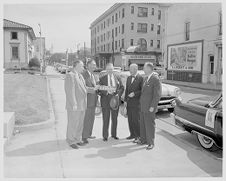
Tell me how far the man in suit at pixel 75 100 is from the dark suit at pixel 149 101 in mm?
1198

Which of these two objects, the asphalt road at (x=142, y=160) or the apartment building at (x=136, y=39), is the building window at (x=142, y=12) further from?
the asphalt road at (x=142, y=160)

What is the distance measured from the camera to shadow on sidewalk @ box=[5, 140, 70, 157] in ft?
14.8

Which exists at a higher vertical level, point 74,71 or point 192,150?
point 74,71

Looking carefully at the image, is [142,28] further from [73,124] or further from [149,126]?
[73,124]

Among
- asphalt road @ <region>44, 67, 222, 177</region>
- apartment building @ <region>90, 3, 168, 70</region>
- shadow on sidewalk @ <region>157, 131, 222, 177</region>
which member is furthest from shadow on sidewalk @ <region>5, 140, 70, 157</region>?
apartment building @ <region>90, 3, 168, 70</region>

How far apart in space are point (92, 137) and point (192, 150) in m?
2.16

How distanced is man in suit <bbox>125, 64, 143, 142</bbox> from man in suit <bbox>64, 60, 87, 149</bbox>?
38.7 inches

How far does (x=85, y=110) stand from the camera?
5.18 metres

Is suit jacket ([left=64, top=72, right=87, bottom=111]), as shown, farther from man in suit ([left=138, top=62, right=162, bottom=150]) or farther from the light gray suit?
man in suit ([left=138, top=62, right=162, bottom=150])

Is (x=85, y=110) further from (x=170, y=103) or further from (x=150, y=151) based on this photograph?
(x=170, y=103)

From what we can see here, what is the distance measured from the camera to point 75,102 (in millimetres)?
4750

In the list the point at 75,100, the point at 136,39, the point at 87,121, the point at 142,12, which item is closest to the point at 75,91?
the point at 75,100

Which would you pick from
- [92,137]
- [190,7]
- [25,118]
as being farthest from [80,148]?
[190,7]

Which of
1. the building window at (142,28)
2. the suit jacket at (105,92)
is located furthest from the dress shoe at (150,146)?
the building window at (142,28)
